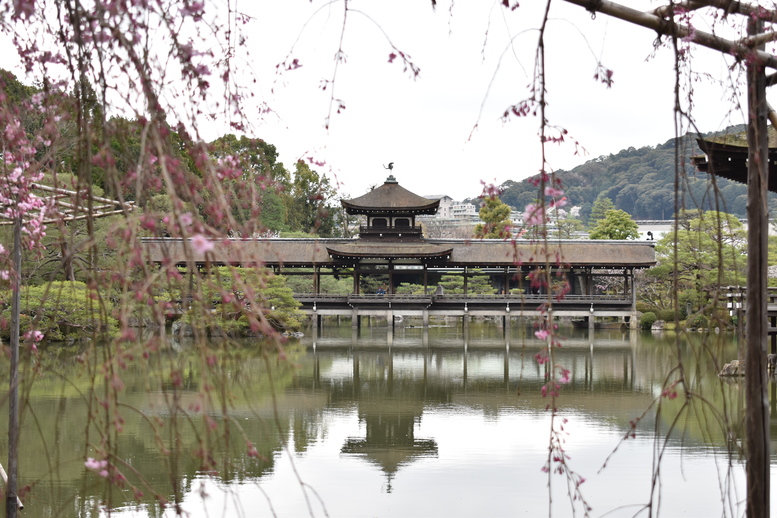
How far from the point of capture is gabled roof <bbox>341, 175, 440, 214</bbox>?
85.4 feet

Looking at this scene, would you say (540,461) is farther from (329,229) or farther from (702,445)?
(329,229)

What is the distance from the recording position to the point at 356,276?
83.1 ft

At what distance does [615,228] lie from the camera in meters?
33.6

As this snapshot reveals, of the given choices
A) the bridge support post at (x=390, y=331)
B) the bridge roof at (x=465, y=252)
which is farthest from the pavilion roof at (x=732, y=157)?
the bridge roof at (x=465, y=252)

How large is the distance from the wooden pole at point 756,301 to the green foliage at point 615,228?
3157cm

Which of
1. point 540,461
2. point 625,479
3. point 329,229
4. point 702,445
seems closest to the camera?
point 625,479

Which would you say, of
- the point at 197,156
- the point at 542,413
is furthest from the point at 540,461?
the point at 197,156

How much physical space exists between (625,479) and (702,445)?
1.69m

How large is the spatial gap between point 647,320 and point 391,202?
903 cm

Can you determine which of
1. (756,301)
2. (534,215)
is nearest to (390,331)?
(756,301)

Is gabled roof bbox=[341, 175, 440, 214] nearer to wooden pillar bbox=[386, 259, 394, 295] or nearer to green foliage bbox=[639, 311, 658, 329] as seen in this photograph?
wooden pillar bbox=[386, 259, 394, 295]

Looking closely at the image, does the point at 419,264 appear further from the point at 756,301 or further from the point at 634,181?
the point at 634,181

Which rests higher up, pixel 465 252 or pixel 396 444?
pixel 465 252

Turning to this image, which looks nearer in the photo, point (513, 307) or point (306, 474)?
point (306, 474)
